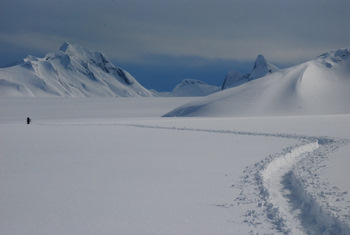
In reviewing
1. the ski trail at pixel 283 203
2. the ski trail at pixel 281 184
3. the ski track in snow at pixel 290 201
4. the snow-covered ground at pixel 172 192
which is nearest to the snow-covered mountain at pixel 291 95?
the ski trail at pixel 281 184

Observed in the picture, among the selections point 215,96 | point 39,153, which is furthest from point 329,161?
point 215,96

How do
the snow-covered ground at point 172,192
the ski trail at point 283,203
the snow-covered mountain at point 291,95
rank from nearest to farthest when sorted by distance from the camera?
the ski trail at point 283,203 → the snow-covered ground at point 172,192 → the snow-covered mountain at point 291,95

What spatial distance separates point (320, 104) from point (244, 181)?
7631 centimetres

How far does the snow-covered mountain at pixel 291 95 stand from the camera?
77625mm

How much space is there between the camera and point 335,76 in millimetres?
99438

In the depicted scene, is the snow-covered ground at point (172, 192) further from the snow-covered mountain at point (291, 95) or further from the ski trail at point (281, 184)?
the snow-covered mountain at point (291, 95)

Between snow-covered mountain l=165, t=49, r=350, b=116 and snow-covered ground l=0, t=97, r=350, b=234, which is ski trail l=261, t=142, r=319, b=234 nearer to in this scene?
snow-covered ground l=0, t=97, r=350, b=234

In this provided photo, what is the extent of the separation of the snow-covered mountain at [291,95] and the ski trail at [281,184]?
188 ft

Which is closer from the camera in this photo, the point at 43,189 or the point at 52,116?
the point at 43,189

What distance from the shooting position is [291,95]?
85438mm

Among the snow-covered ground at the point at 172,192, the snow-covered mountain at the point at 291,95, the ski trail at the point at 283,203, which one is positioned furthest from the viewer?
the snow-covered mountain at the point at 291,95

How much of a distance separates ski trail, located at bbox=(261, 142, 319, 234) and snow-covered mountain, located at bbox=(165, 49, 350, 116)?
57408mm

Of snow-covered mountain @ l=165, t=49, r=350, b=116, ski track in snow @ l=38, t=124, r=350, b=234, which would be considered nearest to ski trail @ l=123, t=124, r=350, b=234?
ski track in snow @ l=38, t=124, r=350, b=234

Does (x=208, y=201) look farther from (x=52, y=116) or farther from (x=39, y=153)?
(x=52, y=116)
